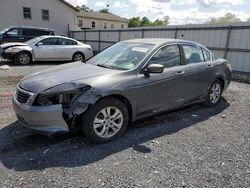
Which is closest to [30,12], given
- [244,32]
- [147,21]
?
[244,32]

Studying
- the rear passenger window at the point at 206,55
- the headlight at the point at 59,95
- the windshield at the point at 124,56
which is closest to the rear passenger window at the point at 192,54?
the rear passenger window at the point at 206,55

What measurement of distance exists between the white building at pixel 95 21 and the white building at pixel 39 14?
12776 mm

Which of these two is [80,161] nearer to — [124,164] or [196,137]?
[124,164]

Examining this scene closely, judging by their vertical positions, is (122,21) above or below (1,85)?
above

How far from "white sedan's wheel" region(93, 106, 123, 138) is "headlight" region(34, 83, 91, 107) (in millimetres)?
470

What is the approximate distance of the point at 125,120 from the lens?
3732mm

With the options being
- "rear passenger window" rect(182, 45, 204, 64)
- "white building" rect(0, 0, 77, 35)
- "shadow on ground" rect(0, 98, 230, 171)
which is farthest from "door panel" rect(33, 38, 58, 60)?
"white building" rect(0, 0, 77, 35)

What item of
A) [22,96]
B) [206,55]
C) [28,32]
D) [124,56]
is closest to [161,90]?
[124,56]

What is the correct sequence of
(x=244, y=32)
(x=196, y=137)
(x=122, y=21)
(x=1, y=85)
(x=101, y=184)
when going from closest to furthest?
(x=101, y=184), (x=196, y=137), (x=1, y=85), (x=244, y=32), (x=122, y=21)

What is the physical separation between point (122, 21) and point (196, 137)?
43.3 metres

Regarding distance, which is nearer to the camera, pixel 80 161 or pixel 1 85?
pixel 80 161

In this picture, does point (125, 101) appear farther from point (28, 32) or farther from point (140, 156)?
point (28, 32)

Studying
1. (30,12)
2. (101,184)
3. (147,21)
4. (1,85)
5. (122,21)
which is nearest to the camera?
(101,184)

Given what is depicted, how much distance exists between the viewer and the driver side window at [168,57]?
13.5 feet
